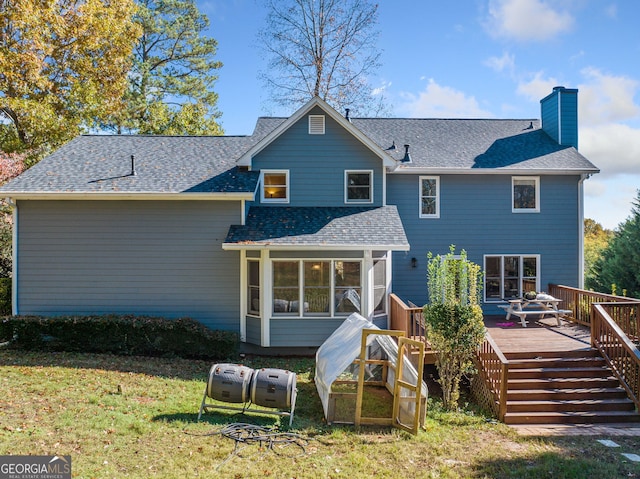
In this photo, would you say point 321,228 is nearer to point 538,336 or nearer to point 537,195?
point 538,336

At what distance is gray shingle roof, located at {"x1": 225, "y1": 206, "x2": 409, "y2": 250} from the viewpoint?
1151 cm

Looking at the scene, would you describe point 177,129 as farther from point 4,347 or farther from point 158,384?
point 158,384

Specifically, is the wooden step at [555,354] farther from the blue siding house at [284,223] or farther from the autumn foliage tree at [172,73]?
the autumn foliage tree at [172,73]

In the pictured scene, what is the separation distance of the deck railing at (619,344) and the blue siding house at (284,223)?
435 centimetres

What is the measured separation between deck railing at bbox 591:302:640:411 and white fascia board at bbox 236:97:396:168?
6837 millimetres

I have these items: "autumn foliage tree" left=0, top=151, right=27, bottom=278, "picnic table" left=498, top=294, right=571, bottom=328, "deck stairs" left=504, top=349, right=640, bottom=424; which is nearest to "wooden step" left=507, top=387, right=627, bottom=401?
"deck stairs" left=504, top=349, right=640, bottom=424

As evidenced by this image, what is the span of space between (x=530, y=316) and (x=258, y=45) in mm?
18960

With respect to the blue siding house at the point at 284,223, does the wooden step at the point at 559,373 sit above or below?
below

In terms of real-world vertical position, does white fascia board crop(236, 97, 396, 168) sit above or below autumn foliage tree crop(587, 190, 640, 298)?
above

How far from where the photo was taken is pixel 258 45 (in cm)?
2344

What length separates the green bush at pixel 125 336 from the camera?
11.4 m

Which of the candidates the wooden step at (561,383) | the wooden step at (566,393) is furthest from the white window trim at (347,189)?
the wooden step at (566,393)

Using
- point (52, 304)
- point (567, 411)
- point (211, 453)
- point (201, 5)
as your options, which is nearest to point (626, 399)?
point (567, 411)

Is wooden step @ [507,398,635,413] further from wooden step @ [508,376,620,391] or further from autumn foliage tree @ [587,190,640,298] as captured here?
autumn foliage tree @ [587,190,640,298]
